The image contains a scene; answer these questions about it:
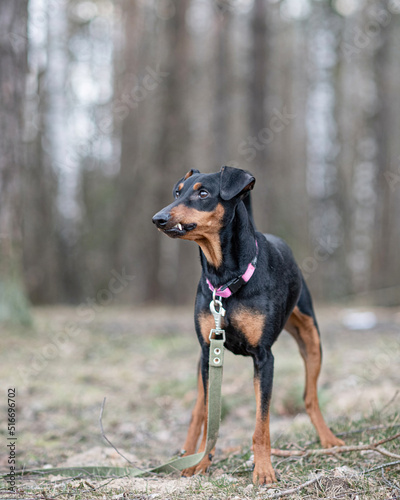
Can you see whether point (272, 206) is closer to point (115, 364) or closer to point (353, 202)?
point (115, 364)

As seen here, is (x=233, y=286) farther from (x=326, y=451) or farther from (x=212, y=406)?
(x=326, y=451)

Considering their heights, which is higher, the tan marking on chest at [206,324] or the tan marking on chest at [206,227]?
the tan marking on chest at [206,227]

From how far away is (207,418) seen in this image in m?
3.46

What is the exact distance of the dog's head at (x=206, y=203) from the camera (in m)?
3.16

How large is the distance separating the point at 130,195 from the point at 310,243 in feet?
27.8

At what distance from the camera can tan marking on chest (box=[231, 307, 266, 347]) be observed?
3.31 m

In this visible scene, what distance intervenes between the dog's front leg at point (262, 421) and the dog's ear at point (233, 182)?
1034mm

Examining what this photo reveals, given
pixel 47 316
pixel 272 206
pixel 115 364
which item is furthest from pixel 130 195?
pixel 115 364

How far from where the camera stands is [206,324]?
133 inches

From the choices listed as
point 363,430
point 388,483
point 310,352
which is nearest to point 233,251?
point 310,352

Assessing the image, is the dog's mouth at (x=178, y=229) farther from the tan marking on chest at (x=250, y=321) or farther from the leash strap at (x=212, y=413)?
the leash strap at (x=212, y=413)

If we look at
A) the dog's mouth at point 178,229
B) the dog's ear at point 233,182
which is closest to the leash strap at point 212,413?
the dog's mouth at point 178,229

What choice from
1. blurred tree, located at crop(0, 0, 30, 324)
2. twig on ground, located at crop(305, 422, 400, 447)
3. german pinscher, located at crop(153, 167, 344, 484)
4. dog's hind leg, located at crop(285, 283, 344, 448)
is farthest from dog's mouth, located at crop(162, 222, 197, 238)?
blurred tree, located at crop(0, 0, 30, 324)

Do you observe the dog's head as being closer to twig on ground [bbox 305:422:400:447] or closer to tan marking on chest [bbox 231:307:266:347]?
tan marking on chest [bbox 231:307:266:347]
